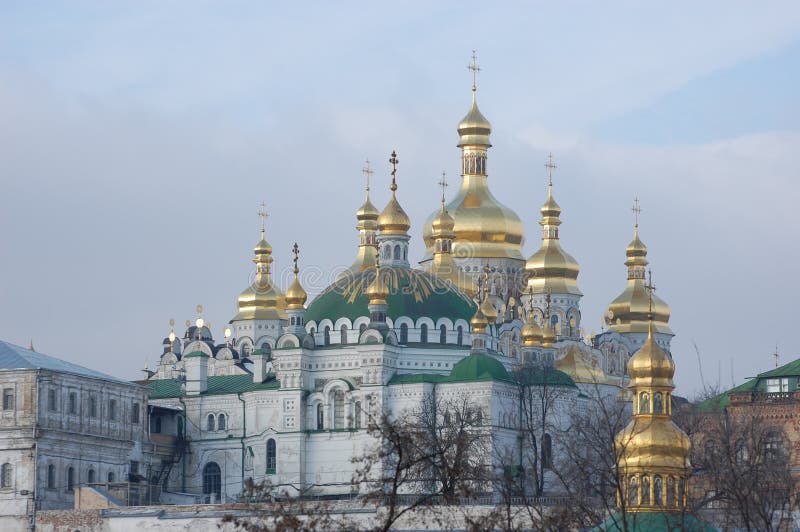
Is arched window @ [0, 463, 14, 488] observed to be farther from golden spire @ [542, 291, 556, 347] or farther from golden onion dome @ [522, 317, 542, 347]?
golden spire @ [542, 291, 556, 347]

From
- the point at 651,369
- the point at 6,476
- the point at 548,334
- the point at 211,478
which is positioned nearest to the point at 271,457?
the point at 211,478

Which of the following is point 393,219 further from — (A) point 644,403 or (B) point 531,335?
(A) point 644,403

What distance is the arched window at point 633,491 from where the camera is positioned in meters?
47.5

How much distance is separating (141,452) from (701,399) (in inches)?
816

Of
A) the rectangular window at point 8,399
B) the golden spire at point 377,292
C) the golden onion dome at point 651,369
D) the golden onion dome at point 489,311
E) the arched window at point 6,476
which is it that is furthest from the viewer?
the golden onion dome at point 489,311

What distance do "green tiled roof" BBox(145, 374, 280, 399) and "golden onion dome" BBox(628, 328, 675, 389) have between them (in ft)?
100

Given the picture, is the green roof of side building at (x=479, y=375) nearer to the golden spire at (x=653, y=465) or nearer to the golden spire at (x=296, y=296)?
the golden spire at (x=296, y=296)

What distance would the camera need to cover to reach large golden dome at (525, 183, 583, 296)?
9219 cm

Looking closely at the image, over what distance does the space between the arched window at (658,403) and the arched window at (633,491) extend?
1550 mm

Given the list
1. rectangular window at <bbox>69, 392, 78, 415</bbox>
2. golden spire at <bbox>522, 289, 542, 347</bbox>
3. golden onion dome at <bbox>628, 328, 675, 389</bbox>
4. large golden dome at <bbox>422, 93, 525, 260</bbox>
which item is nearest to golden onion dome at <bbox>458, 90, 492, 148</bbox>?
large golden dome at <bbox>422, 93, 525, 260</bbox>

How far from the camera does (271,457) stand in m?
77.2

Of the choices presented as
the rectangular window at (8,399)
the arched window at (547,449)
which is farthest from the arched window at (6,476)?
the arched window at (547,449)

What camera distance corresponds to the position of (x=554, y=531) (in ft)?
127

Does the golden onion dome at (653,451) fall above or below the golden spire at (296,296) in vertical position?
below
